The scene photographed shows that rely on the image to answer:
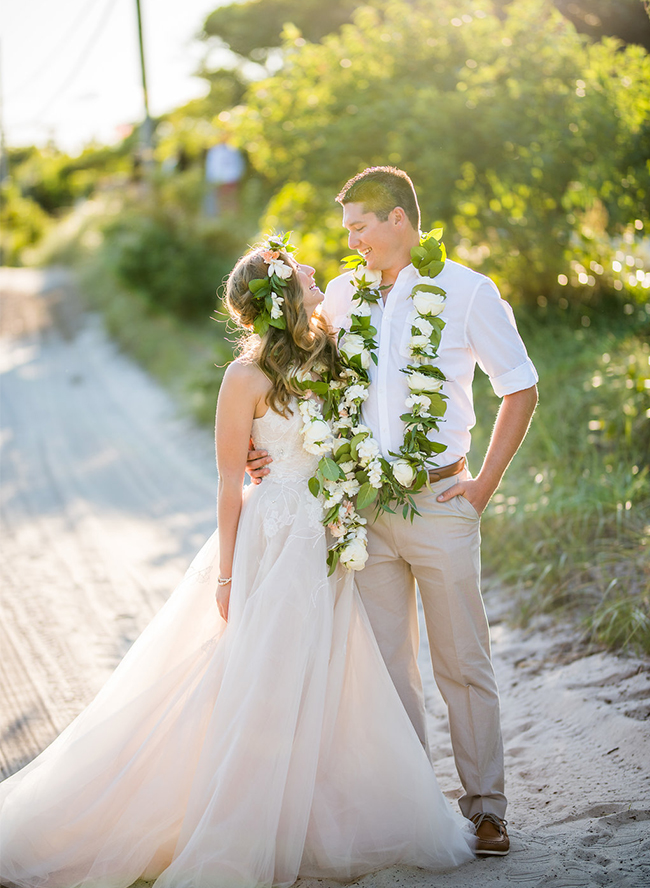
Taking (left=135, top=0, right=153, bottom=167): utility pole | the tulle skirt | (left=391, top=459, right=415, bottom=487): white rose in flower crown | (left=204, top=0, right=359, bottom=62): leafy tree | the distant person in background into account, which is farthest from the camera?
(left=204, top=0, right=359, bottom=62): leafy tree

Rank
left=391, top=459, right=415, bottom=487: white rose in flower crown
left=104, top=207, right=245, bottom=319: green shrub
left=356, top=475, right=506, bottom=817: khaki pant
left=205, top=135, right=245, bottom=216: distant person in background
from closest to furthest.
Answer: left=391, top=459, right=415, bottom=487: white rose in flower crown, left=356, top=475, right=506, bottom=817: khaki pant, left=104, top=207, right=245, bottom=319: green shrub, left=205, top=135, right=245, bottom=216: distant person in background

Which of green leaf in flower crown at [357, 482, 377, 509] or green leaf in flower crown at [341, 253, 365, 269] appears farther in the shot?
green leaf in flower crown at [341, 253, 365, 269]

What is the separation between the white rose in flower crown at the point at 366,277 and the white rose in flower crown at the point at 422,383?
1.34 ft

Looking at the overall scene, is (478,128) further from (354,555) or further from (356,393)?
(354,555)

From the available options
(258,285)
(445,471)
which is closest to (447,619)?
(445,471)

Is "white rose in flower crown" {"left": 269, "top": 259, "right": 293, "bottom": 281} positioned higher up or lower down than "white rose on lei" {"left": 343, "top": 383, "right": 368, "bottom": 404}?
higher up

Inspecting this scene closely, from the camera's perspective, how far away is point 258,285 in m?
2.74

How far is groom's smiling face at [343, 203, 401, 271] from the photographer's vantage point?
9.37 feet

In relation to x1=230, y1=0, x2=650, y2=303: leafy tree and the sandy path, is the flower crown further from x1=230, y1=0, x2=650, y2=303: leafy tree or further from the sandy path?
x1=230, y1=0, x2=650, y2=303: leafy tree

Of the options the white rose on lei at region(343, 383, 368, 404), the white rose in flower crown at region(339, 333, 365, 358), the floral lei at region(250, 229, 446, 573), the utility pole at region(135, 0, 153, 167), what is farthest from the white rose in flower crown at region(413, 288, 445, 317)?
the utility pole at region(135, 0, 153, 167)

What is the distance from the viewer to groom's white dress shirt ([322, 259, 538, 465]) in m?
2.75

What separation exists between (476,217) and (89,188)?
2986 cm

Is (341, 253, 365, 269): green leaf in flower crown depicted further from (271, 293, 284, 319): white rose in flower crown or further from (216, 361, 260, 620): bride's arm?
(216, 361, 260, 620): bride's arm

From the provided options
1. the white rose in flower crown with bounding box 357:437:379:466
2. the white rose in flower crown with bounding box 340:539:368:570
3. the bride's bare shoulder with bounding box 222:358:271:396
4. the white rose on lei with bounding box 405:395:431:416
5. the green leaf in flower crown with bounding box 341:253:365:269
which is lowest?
the white rose in flower crown with bounding box 340:539:368:570
